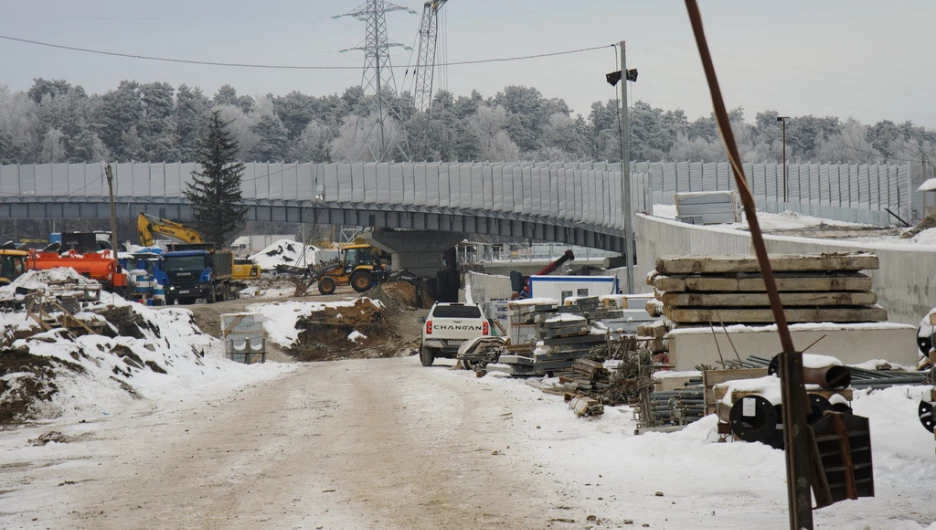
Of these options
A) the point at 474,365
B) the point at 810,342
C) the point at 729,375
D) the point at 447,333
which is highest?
the point at 729,375

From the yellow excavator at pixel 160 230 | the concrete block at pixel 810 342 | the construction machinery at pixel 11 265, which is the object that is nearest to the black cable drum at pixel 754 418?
the concrete block at pixel 810 342

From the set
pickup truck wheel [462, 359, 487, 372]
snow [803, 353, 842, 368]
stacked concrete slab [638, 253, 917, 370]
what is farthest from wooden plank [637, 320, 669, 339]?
snow [803, 353, 842, 368]

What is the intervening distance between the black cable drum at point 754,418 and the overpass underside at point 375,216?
158 feet

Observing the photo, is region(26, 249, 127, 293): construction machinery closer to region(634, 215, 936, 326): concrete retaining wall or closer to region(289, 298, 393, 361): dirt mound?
region(289, 298, 393, 361): dirt mound

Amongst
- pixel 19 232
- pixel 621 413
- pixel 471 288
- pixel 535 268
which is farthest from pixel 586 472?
pixel 19 232

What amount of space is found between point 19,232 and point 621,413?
524ft

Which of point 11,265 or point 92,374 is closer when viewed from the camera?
point 92,374

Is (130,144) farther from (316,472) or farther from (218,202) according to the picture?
(316,472)

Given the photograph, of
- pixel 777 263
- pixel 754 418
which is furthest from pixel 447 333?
pixel 754 418

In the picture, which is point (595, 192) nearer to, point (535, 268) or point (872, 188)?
point (872, 188)

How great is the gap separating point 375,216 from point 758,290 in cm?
6551

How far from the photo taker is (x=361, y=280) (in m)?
65.8

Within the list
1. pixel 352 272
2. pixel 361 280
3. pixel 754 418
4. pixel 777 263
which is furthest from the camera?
pixel 352 272

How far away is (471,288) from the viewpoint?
228ft
